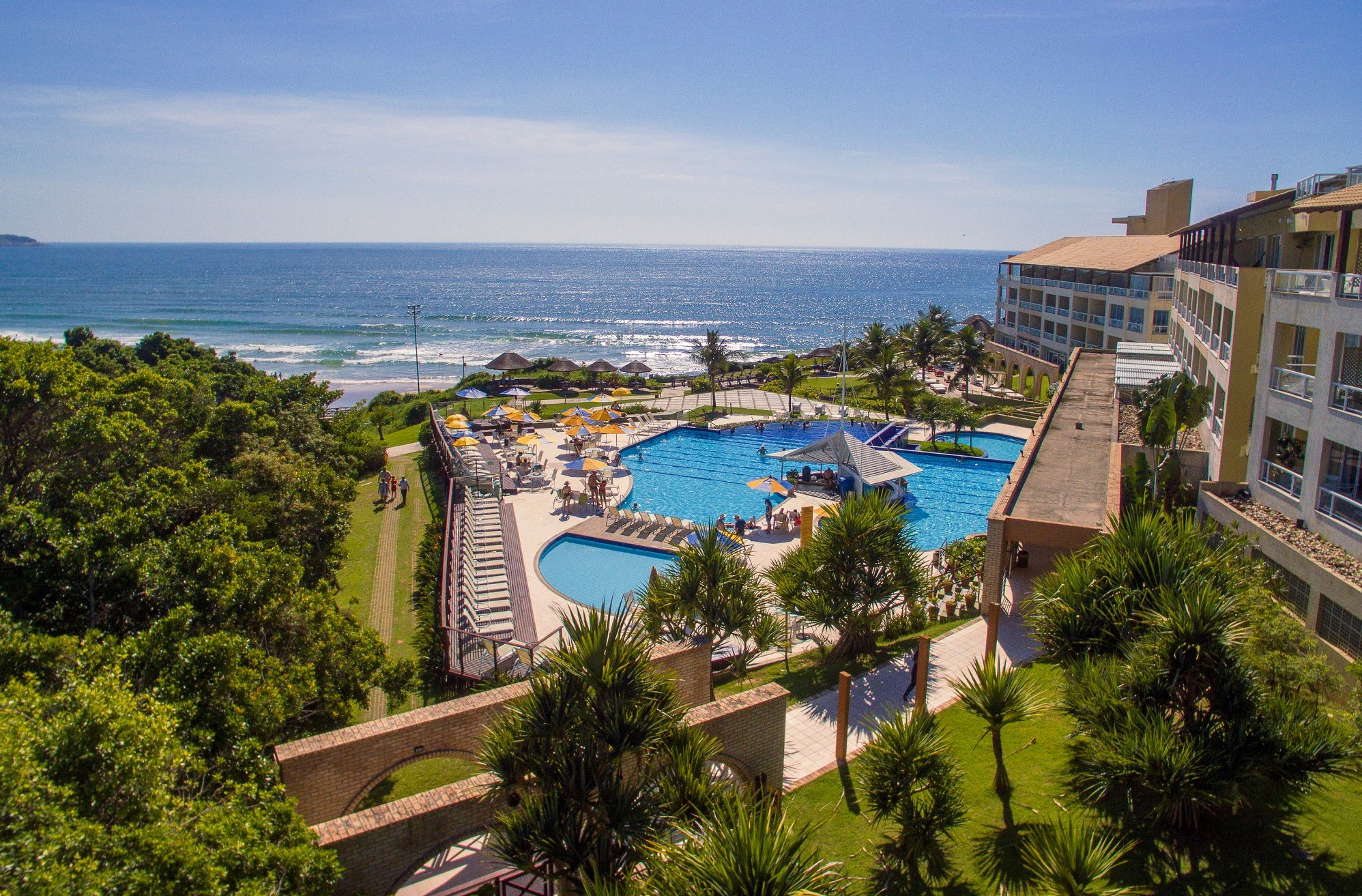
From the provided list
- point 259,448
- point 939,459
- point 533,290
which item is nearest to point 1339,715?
point 259,448

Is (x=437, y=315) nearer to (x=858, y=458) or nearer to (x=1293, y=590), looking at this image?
(x=858, y=458)

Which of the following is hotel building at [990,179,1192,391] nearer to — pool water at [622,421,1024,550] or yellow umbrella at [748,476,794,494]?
pool water at [622,421,1024,550]

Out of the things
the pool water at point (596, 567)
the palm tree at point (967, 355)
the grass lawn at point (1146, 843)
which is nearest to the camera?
the grass lawn at point (1146, 843)

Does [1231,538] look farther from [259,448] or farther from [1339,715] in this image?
[259,448]

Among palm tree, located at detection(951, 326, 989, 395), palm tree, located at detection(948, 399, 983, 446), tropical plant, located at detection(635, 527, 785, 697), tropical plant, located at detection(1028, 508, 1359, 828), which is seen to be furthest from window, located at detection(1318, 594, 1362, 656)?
palm tree, located at detection(951, 326, 989, 395)

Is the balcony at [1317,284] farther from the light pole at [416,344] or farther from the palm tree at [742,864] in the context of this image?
the light pole at [416,344]

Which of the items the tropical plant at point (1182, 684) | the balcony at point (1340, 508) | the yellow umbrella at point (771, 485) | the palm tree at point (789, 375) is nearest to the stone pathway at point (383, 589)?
the yellow umbrella at point (771, 485)
